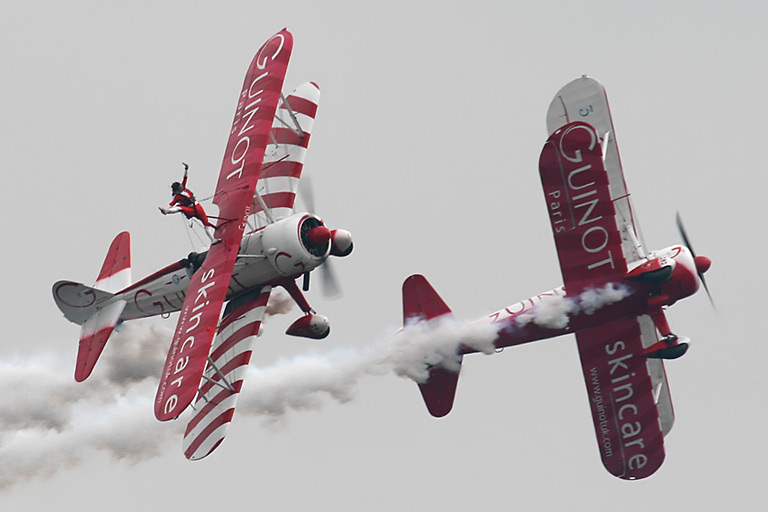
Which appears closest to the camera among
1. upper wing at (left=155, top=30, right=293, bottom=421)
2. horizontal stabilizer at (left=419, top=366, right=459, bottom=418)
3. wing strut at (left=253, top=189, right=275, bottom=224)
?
upper wing at (left=155, top=30, right=293, bottom=421)

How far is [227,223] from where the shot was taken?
28.6m

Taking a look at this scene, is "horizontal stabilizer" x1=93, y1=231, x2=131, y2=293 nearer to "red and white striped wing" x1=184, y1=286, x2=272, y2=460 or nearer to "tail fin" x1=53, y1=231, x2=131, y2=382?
"tail fin" x1=53, y1=231, x2=131, y2=382

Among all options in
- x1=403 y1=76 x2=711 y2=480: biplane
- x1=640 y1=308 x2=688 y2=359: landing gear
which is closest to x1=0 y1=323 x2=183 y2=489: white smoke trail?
x1=403 y1=76 x2=711 y2=480: biplane

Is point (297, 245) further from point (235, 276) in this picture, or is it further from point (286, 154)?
point (286, 154)

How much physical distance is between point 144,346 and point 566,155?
33.7ft

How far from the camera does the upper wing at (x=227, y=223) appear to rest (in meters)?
26.6

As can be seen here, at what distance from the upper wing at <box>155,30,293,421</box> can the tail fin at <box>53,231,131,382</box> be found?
3.56 metres

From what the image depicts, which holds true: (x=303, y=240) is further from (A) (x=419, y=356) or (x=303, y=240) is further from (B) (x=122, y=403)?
(B) (x=122, y=403)

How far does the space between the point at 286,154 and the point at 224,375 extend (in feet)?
15.8

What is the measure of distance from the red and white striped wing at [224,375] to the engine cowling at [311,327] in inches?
25.4

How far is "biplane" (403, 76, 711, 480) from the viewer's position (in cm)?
2605

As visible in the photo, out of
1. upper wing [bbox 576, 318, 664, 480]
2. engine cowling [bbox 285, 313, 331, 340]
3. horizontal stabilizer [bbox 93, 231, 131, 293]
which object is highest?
horizontal stabilizer [bbox 93, 231, 131, 293]

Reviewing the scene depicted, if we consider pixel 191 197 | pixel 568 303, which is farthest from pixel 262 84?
pixel 568 303

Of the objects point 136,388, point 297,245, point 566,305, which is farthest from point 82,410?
point 566,305
